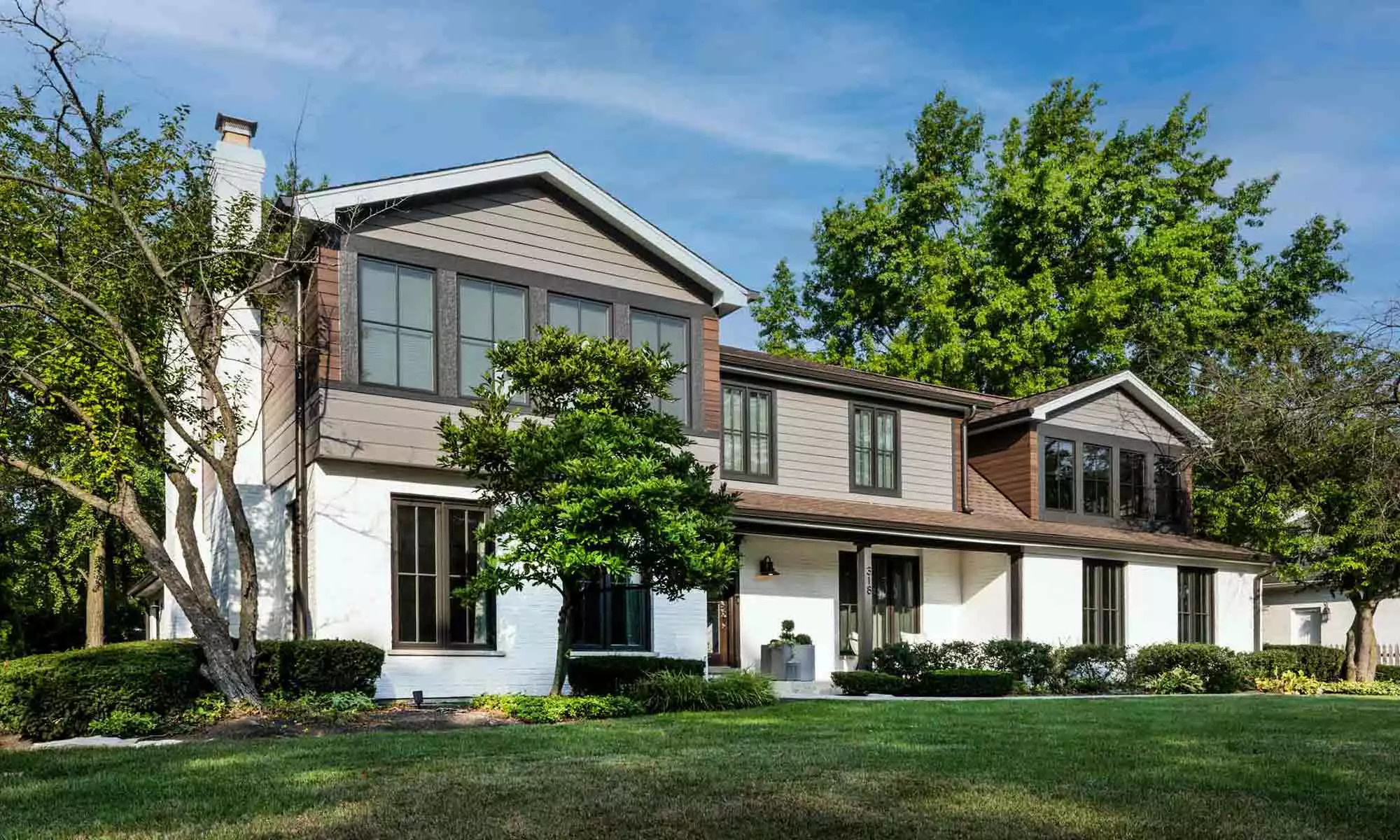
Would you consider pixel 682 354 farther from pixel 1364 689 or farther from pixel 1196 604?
pixel 1364 689

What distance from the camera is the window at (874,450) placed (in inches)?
848

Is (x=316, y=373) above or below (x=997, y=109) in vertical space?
below

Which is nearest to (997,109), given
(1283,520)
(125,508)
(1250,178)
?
(1250,178)

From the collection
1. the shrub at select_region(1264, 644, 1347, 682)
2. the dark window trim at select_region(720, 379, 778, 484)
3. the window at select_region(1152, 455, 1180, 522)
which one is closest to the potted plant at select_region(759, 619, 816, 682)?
the dark window trim at select_region(720, 379, 778, 484)

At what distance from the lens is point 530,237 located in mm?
16469

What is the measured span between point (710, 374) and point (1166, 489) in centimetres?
1269

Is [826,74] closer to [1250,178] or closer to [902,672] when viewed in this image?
[902,672]

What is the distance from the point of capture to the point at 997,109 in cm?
3588

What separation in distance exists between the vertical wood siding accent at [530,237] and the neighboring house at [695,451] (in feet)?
0.11

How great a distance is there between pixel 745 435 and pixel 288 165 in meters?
8.59

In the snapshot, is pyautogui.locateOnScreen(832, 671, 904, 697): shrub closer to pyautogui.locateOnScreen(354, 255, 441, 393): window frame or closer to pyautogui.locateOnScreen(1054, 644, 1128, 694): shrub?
pyautogui.locateOnScreen(1054, 644, 1128, 694): shrub

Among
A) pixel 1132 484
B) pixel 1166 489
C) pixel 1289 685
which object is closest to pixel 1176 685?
pixel 1289 685

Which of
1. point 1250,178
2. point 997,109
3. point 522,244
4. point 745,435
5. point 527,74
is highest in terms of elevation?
point 997,109

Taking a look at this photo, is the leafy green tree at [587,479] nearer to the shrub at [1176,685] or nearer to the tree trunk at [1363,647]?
the shrub at [1176,685]
